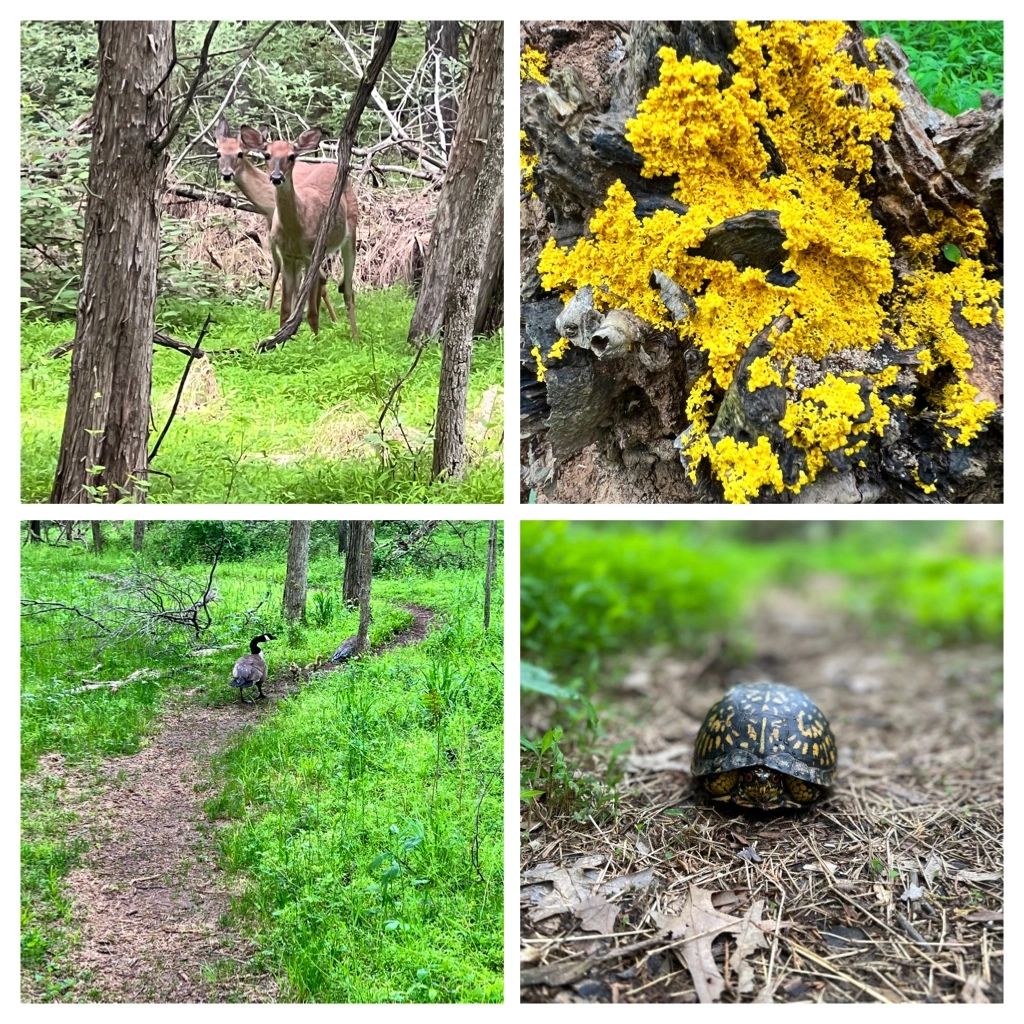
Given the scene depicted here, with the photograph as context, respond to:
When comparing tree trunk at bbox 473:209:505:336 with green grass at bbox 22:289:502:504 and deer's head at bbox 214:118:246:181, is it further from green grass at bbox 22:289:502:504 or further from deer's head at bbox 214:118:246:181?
deer's head at bbox 214:118:246:181

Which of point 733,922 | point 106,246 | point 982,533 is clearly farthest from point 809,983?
point 982,533

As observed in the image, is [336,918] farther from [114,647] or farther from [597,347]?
[597,347]

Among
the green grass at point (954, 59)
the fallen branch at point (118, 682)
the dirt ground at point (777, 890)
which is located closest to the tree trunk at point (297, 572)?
the fallen branch at point (118, 682)

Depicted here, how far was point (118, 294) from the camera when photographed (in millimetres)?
2096

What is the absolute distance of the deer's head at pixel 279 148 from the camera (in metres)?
2.11

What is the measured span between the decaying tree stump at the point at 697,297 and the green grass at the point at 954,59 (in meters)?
0.08

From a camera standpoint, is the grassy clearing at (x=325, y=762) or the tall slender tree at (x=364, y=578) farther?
the tall slender tree at (x=364, y=578)

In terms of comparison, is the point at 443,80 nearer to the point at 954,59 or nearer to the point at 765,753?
the point at 954,59

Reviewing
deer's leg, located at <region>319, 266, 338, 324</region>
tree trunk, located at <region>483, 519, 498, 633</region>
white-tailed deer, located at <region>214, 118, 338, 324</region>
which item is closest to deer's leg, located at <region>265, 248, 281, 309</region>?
white-tailed deer, located at <region>214, 118, 338, 324</region>

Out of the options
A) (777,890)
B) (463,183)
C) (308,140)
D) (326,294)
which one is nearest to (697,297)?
(463,183)

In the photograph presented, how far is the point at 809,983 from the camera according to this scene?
1.86 metres

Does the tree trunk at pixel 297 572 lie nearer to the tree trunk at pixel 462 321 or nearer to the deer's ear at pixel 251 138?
the tree trunk at pixel 462 321

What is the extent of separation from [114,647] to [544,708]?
1.22m

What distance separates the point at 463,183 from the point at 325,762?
1.46 meters
